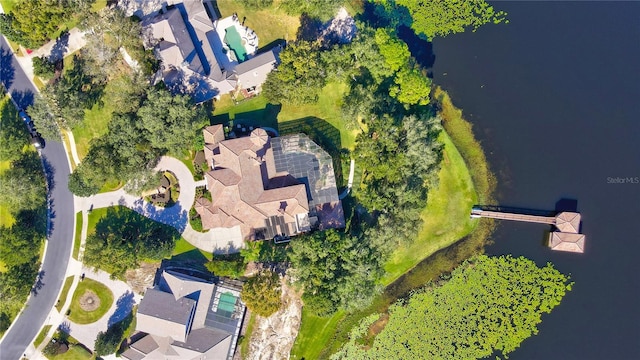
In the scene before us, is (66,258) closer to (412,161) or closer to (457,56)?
(412,161)

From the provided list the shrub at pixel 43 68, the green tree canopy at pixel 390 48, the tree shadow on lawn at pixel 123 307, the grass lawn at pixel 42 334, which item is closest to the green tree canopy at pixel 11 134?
the shrub at pixel 43 68

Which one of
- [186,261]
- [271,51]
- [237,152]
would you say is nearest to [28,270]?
[186,261]

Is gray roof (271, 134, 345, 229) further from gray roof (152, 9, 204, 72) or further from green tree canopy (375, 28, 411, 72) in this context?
gray roof (152, 9, 204, 72)

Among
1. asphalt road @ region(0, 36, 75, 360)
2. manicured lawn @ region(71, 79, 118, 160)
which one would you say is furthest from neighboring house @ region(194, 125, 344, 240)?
asphalt road @ region(0, 36, 75, 360)

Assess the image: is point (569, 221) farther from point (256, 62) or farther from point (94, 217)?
point (94, 217)

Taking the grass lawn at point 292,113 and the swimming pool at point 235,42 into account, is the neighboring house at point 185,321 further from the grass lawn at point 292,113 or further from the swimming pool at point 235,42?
the swimming pool at point 235,42

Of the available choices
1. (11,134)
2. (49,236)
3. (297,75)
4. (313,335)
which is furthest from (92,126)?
(313,335)

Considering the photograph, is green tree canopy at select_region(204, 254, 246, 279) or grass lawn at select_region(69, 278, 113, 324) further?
grass lawn at select_region(69, 278, 113, 324)
